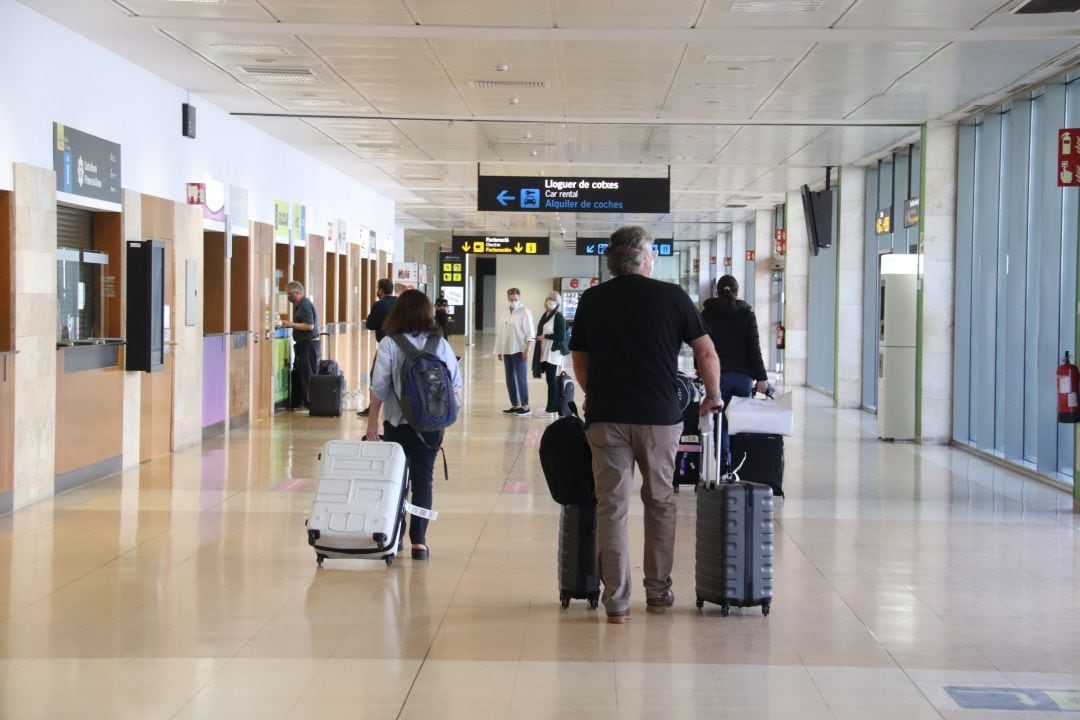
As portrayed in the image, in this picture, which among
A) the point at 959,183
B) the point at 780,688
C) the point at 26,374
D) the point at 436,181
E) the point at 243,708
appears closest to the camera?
the point at 243,708

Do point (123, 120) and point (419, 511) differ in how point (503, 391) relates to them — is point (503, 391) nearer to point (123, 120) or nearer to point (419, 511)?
point (123, 120)

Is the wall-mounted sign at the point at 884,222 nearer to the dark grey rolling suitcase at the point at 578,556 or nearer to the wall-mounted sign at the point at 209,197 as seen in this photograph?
the wall-mounted sign at the point at 209,197

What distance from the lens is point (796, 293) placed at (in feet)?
78.9

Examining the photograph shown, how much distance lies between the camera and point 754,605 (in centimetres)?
576

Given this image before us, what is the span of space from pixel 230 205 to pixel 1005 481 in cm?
857

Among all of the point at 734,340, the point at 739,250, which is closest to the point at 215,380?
the point at 734,340

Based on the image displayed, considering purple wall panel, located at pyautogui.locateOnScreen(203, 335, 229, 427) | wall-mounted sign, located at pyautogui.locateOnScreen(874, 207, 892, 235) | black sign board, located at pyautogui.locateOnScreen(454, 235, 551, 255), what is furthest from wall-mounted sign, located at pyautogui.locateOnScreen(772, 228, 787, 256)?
purple wall panel, located at pyautogui.locateOnScreen(203, 335, 229, 427)

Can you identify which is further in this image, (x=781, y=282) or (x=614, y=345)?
(x=781, y=282)

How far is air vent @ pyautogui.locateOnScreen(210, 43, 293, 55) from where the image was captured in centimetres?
1030

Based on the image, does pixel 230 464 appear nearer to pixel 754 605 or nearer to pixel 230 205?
pixel 230 205

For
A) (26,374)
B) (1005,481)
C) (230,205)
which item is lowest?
(1005,481)

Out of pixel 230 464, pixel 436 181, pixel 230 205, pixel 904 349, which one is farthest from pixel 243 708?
pixel 436 181

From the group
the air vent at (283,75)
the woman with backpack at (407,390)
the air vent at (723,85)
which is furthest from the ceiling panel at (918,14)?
the air vent at (283,75)

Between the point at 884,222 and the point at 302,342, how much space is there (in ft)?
27.3
